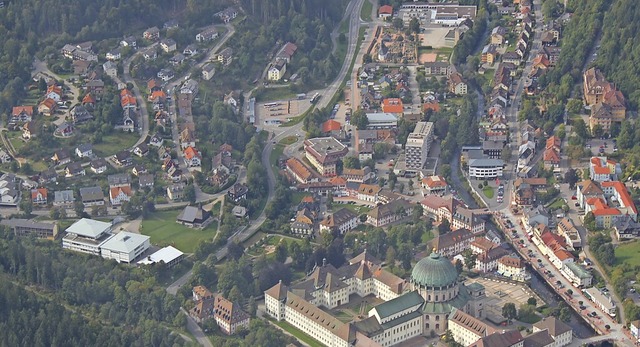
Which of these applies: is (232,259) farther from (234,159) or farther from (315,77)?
(315,77)

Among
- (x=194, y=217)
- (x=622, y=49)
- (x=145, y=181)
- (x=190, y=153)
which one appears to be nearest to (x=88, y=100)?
(x=190, y=153)

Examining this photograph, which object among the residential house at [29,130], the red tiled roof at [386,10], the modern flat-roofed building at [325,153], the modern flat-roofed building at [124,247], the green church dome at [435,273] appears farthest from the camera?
the red tiled roof at [386,10]

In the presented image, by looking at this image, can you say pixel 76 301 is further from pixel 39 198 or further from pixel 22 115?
pixel 22 115

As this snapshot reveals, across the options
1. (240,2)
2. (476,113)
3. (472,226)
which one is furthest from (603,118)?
(240,2)

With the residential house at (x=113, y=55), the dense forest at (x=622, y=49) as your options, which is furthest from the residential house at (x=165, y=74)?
the dense forest at (x=622, y=49)

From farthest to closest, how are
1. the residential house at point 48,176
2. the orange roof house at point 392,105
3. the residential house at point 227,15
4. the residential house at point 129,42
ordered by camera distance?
the residential house at point 227,15
the residential house at point 129,42
the orange roof house at point 392,105
the residential house at point 48,176

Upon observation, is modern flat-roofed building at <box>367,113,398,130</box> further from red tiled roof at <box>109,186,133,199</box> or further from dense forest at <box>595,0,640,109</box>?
red tiled roof at <box>109,186,133,199</box>

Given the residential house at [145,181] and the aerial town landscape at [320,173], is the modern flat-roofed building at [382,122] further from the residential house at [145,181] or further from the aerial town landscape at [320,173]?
the residential house at [145,181]
